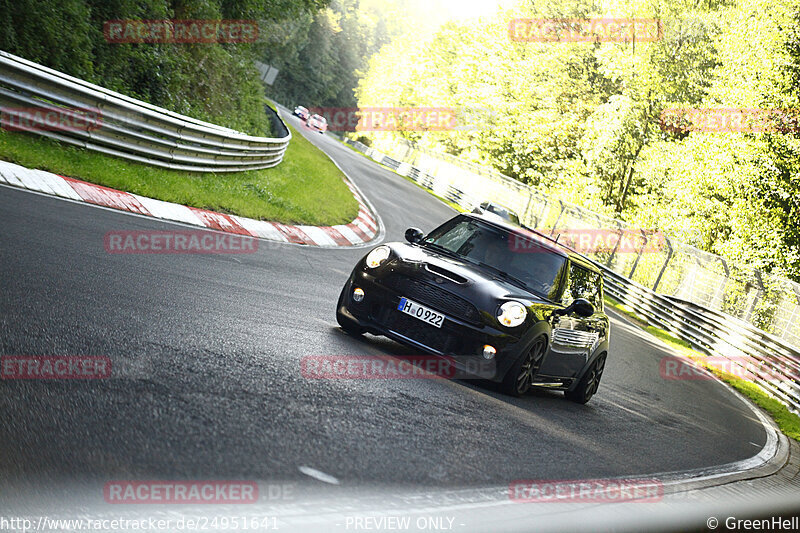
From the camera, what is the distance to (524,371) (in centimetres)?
746

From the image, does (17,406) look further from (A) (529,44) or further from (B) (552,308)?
(A) (529,44)

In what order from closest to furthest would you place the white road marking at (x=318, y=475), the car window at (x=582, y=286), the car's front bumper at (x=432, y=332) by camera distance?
the white road marking at (x=318, y=475), the car's front bumper at (x=432, y=332), the car window at (x=582, y=286)

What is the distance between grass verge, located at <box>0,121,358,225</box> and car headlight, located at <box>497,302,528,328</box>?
714 cm

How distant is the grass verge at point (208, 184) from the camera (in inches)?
459

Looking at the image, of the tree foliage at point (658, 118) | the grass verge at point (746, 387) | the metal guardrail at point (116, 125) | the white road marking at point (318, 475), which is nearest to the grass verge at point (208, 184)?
the metal guardrail at point (116, 125)

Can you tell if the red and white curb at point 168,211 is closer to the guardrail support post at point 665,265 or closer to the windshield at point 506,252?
the windshield at point 506,252

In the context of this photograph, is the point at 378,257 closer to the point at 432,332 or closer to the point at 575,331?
the point at 432,332

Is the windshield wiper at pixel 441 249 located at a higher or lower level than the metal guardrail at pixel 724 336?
higher

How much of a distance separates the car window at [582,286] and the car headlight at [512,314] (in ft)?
3.52

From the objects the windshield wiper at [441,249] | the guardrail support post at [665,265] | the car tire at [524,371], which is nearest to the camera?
the car tire at [524,371]

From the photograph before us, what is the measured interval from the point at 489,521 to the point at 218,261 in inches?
261

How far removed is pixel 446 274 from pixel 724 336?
45.8ft

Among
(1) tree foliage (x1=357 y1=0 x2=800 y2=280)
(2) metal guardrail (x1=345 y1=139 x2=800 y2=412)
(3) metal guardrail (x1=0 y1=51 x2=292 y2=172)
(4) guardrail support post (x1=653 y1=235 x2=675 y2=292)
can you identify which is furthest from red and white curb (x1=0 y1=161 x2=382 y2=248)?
(1) tree foliage (x1=357 y1=0 x2=800 y2=280)

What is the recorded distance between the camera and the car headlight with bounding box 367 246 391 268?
765 centimetres
